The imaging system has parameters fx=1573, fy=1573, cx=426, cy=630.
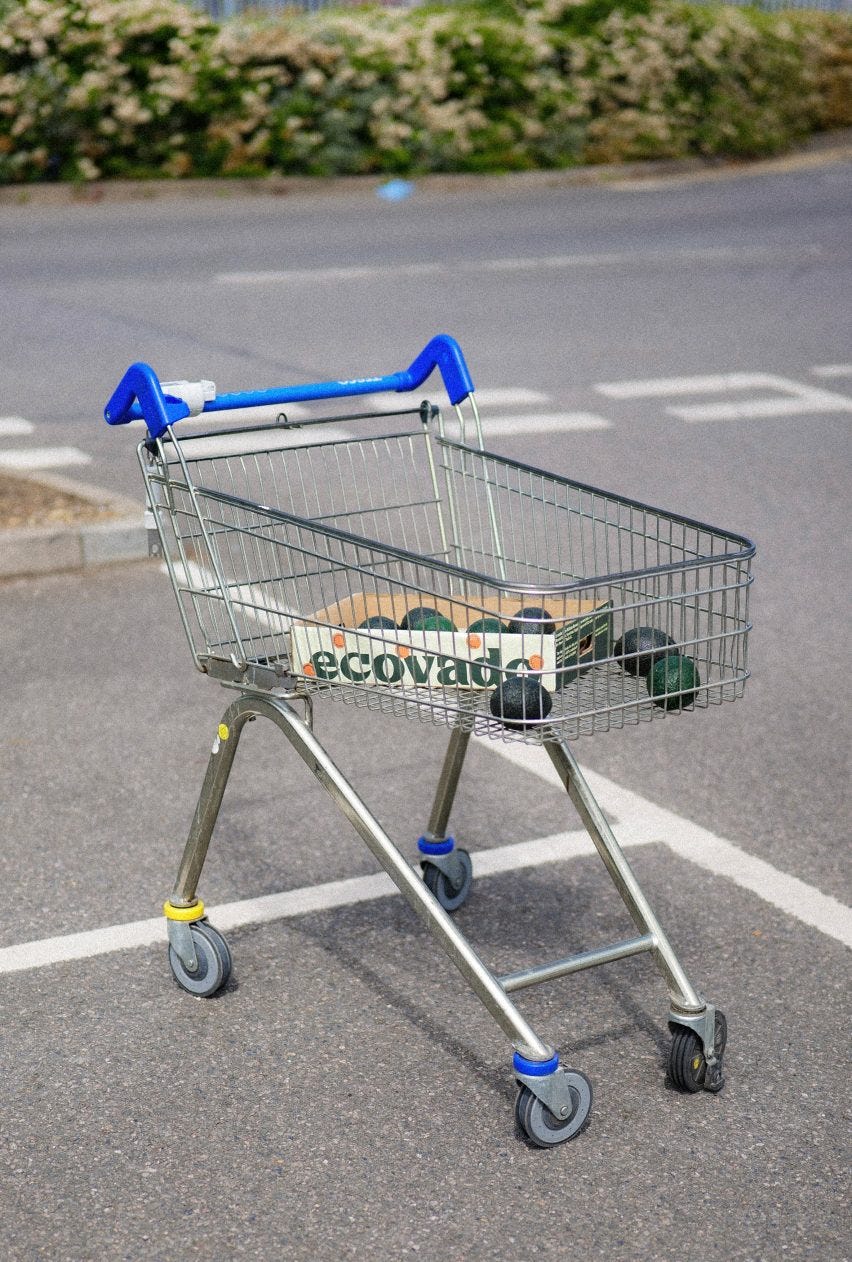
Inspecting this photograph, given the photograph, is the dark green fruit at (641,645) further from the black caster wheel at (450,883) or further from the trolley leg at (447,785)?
the black caster wheel at (450,883)

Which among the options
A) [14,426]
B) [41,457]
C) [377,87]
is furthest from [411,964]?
[377,87]

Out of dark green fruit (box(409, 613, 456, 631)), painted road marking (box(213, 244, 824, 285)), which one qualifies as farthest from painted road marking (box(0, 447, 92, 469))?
painted road marking (box(213, 244, 824, 285))

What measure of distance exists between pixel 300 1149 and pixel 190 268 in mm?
11605

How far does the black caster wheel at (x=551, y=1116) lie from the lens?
2.95 m

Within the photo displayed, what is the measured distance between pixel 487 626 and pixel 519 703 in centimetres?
32

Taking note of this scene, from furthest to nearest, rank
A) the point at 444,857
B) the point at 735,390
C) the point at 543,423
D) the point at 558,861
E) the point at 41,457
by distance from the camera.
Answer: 1. the point at 735,390
2. the point at 543,423
3. the point at 41,457
4. the point at 558,861
5. the point at 444,857

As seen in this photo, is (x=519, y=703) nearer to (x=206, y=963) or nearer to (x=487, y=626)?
(x=487, y=626)

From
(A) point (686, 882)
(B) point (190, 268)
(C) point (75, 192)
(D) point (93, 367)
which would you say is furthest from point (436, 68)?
(A) point (686, 882)

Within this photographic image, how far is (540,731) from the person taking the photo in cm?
292

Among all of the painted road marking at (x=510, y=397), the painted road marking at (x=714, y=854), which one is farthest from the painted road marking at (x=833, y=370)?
the painted road marking at (x=714, y=854)

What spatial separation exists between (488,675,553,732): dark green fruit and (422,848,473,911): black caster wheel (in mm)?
1075

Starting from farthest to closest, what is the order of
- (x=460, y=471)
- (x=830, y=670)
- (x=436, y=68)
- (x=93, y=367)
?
(x=436, y=68), (x=93, y=367), (x=830, y=670), (x=460, y=471)

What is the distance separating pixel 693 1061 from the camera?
3139mm

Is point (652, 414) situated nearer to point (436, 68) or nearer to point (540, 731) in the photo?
point (540, 731)
